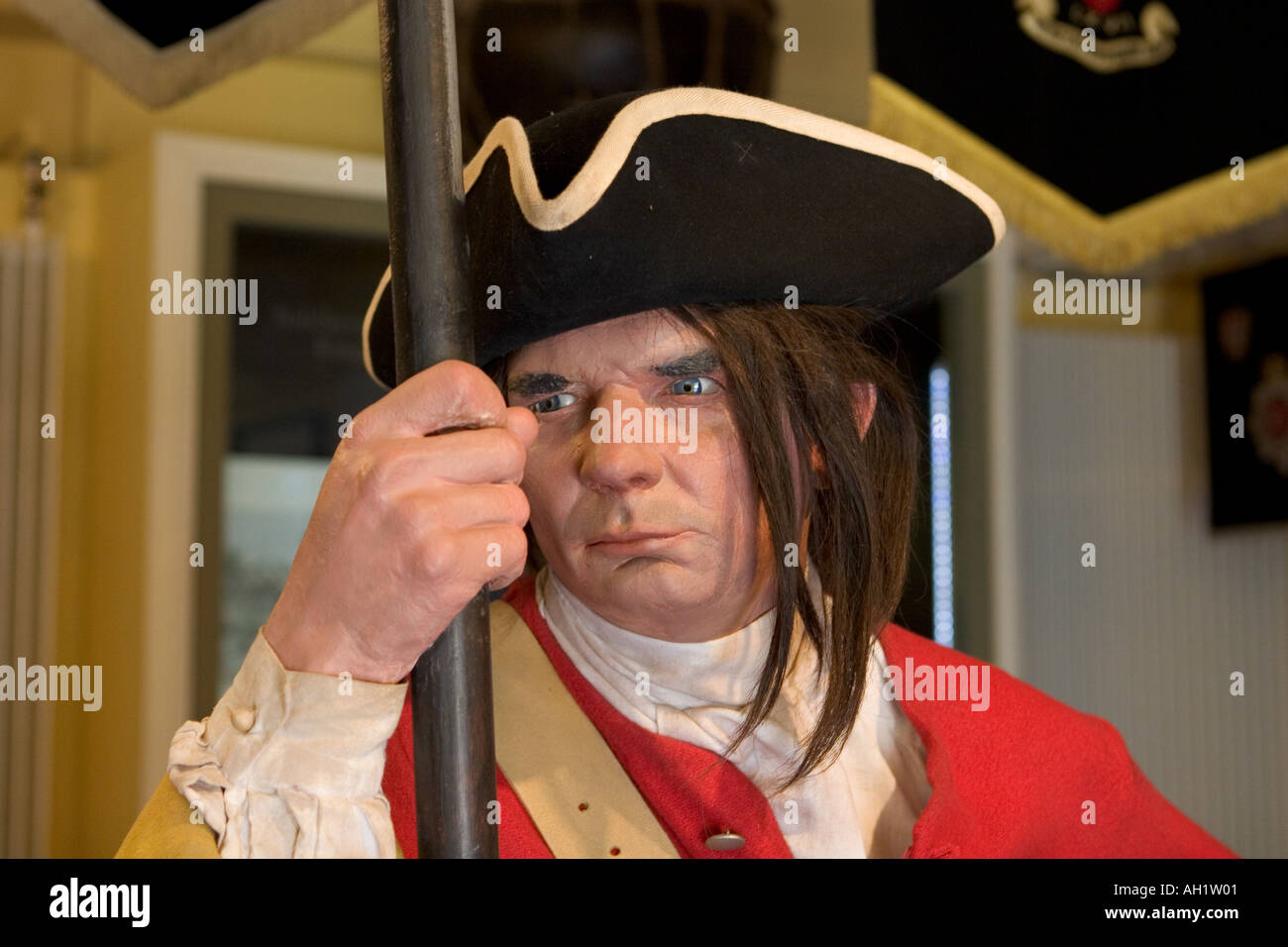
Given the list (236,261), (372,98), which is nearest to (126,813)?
(236,261)

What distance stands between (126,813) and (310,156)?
4.25 ft

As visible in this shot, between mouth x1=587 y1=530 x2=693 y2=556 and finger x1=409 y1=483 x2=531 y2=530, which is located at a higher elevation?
finger x1=409 y1=483 x2=531 y2=530

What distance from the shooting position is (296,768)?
78cm

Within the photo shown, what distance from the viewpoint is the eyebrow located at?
3.37 ft

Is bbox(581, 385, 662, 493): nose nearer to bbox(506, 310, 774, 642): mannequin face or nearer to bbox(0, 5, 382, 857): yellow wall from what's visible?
bbox(506, 310, 774, 642): mannequin face

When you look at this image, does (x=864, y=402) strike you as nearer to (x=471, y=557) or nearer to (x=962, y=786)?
(x=962, y=786)

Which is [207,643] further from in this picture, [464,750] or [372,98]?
[464,750]

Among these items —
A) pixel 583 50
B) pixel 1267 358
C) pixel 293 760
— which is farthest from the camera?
pixel 1267 358

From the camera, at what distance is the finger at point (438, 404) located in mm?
653

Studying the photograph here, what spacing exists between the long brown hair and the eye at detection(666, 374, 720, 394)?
0.06ft

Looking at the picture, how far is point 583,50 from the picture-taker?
1.70 meters

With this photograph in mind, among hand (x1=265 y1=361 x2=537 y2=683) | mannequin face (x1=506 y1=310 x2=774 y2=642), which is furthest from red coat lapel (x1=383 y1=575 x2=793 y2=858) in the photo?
hand (x1=265 y1=361 x2=537 y2=683)

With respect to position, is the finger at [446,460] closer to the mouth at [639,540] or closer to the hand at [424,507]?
the hand at [424,507]

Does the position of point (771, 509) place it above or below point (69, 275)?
below
